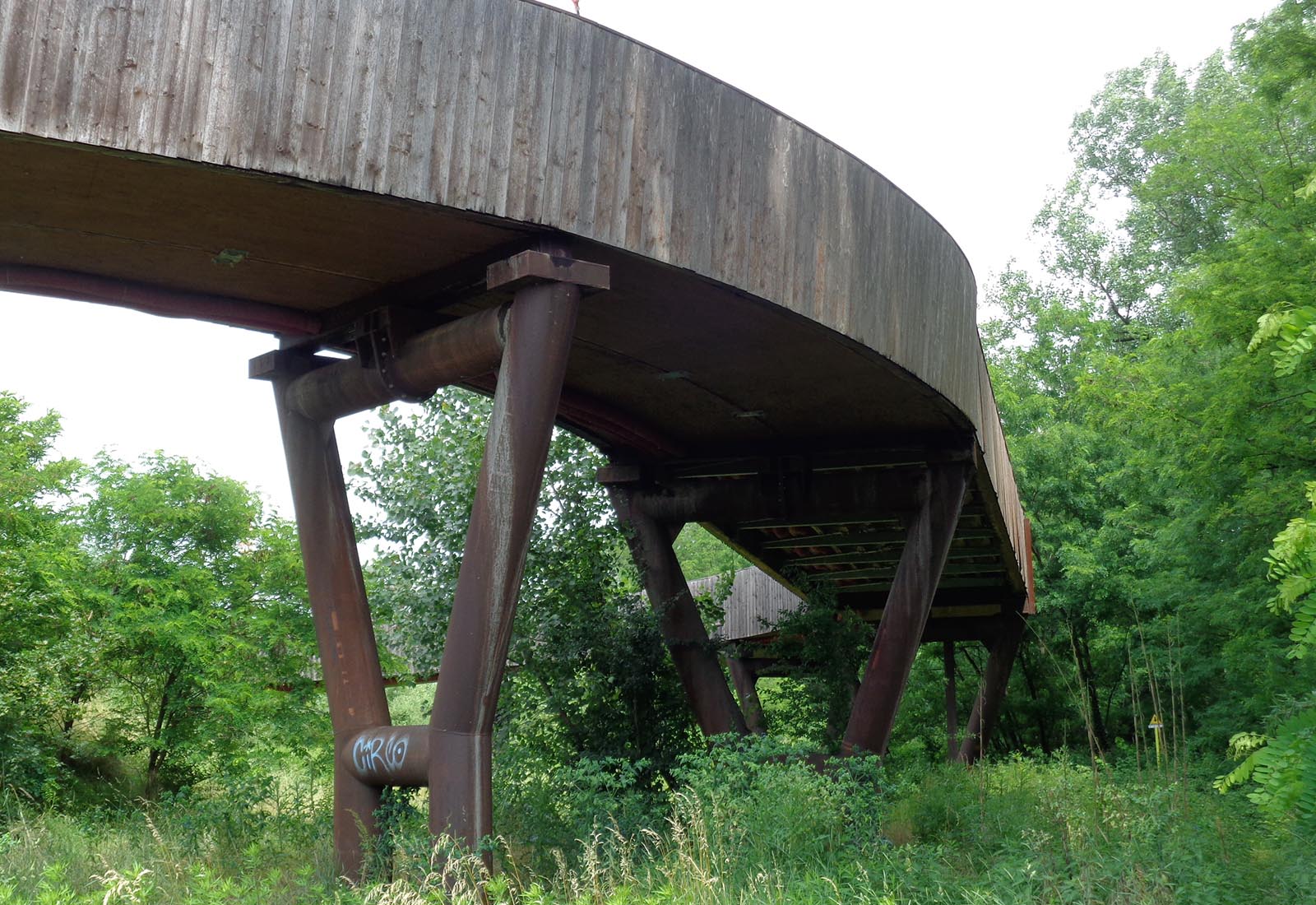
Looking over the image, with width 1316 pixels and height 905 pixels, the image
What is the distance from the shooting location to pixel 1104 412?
1964 centimetres

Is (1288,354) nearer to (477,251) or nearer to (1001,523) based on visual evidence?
(477,251)

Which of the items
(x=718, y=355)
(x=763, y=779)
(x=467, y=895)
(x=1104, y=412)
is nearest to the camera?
(x=467, y=895)

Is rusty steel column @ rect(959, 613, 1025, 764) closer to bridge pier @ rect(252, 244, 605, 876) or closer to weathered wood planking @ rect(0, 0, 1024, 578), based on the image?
weathered wood planking @ rect(0, 0, 1024, 578)

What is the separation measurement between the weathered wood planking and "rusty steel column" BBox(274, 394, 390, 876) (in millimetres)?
3085

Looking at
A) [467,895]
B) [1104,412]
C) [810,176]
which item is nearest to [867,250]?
[810,176]

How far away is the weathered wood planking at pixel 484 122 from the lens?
5.82 m

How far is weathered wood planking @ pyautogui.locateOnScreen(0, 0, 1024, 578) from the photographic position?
5816 millimetres

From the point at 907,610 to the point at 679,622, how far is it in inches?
92.2

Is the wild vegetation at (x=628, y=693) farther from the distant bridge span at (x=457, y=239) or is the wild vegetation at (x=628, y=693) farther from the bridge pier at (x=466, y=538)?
the distant bridge span at (x=457, y=239)

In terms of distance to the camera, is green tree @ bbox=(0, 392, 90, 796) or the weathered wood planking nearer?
the weathered wood planking

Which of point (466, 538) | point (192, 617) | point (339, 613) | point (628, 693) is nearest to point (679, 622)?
point (628, 693)

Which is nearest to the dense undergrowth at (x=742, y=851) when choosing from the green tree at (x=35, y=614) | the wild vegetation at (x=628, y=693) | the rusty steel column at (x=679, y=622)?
the wild vegetation at (x=628, y=693)

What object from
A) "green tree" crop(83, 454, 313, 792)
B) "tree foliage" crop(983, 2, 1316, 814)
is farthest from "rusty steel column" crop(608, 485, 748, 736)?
"green tree" crop(83, 454, 313, 792)

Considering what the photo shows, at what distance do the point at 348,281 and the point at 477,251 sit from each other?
4.05 ft
